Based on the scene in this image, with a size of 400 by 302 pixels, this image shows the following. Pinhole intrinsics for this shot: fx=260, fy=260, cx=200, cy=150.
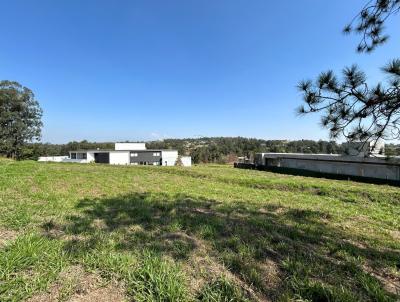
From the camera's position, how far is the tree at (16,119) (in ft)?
119

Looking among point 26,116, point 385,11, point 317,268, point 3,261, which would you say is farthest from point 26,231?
point 26,116

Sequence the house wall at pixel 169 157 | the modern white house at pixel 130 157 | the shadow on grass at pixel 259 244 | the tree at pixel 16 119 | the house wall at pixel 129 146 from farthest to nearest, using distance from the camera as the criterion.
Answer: the house wall at pixel 129 146 < the house wall at pixel 169 157 < the modern white house at pixel 130 157 < the tree at pixel 16 119 < the shadow on grass at pixel 259 244

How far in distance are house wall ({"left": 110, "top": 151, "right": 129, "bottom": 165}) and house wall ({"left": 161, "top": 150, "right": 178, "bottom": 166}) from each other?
6.80 meters

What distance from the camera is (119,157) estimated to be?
4816cm

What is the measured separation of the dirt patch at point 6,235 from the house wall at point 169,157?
1811 inches

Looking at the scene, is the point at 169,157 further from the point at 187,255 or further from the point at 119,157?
the point at 187,255

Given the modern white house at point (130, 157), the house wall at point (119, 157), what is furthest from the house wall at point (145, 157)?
the house wall at point (119, 157)

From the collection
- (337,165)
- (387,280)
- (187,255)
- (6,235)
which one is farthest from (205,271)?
(337,165)

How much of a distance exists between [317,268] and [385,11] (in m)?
3.46

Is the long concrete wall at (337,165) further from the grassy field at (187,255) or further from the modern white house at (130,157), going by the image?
the modern white house at (130,157)

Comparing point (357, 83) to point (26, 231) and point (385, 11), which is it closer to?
point (385, 11)

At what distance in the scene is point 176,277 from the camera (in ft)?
8.14

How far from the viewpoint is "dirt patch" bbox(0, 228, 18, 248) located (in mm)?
3125

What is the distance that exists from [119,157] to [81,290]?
4792 cm
